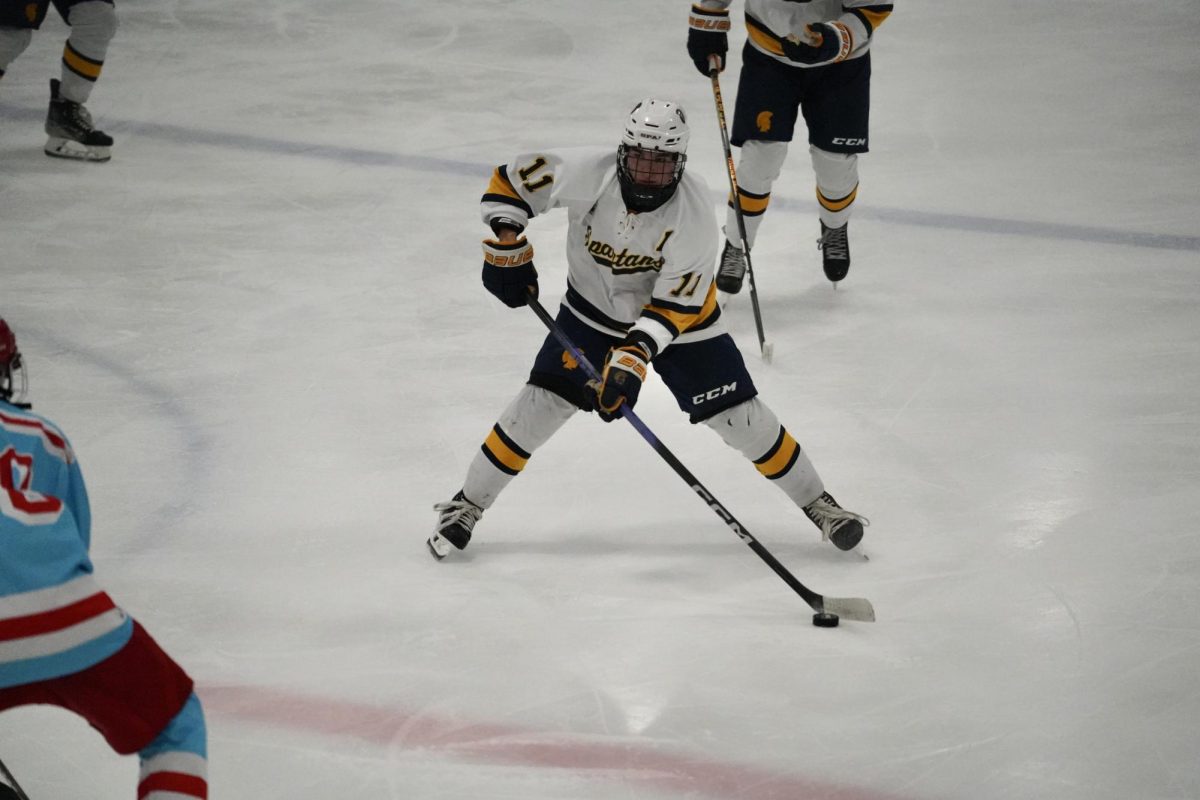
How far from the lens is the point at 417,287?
4430mm

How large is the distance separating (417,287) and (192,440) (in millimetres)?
1128

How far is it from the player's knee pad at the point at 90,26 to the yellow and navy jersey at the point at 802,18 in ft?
8.31

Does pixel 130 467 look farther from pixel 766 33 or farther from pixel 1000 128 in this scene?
pixel 1000 128

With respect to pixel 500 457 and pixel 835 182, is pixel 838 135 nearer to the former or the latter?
pixel 835 182

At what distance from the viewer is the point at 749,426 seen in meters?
2.96

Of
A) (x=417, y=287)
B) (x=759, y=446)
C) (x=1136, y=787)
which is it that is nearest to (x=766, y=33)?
(x=417, y=287)

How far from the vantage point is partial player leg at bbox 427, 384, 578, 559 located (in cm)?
296

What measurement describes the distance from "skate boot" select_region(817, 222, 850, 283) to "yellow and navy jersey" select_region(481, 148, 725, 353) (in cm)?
153

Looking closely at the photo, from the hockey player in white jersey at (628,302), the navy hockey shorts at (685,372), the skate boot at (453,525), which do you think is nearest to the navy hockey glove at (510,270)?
the hockey player in white jersey at (628,302)

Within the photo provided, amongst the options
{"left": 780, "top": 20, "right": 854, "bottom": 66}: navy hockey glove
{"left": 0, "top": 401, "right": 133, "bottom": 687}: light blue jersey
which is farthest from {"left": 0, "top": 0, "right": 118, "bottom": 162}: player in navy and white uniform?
{"left": 0, "top": 401, "right": 133, "bottom": 687}: light blue jersey

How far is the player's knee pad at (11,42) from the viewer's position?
5047 millimetres

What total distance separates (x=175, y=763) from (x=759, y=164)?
3060 mm

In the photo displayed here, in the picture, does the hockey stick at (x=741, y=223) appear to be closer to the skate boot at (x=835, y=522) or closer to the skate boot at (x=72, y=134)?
the skate boot at (x=835, y=522)

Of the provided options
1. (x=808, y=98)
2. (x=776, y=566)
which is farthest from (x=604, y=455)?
(x=808, y=98)
